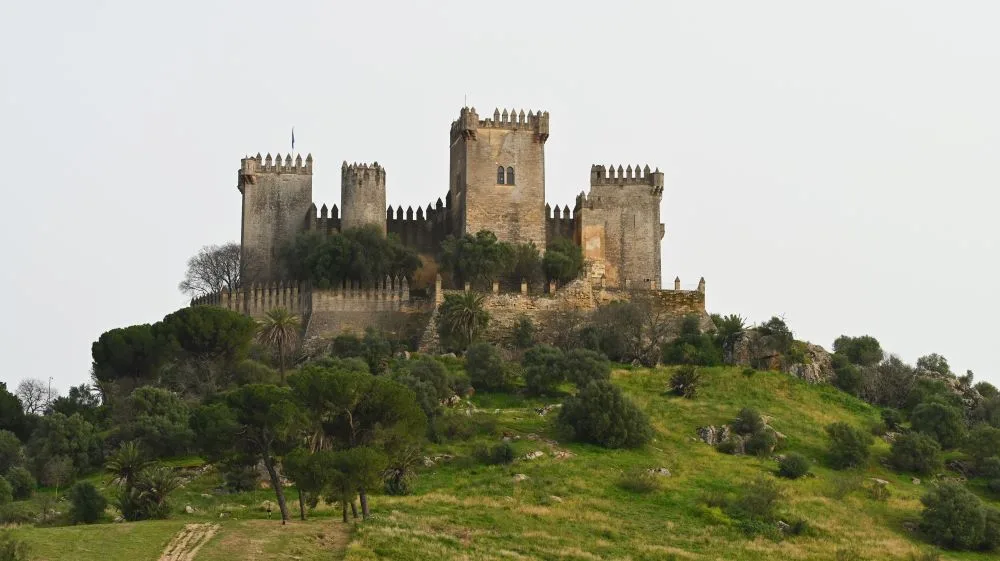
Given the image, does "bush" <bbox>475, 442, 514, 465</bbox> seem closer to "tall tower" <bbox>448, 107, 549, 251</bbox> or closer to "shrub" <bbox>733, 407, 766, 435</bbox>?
"shrub" <bbox>733, 407, 766, 435</bbox>

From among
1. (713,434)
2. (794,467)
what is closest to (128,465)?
(713,434)

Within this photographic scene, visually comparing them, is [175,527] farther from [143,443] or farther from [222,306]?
[222,306]

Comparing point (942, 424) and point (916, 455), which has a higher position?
point (942, 424)

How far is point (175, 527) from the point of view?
4688 cm

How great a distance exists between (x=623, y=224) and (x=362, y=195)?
13.6 meters

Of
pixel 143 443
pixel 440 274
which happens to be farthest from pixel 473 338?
pixel 143 443

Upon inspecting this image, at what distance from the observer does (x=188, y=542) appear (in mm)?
44875

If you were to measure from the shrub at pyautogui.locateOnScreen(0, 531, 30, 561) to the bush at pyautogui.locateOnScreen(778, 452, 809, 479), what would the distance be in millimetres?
29595

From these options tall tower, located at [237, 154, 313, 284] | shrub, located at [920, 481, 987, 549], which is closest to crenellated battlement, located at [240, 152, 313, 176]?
tall tower, located at [237, 154, 313, 284]

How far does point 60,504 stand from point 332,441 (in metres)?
11.8

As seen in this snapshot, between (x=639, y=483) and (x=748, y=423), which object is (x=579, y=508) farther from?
(x=748, y=423)

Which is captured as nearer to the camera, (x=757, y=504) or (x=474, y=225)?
(x=757, y=504)

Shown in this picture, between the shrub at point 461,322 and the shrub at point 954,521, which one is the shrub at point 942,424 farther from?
the shrub at point 461,322

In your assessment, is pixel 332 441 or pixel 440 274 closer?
pixel 332 441
